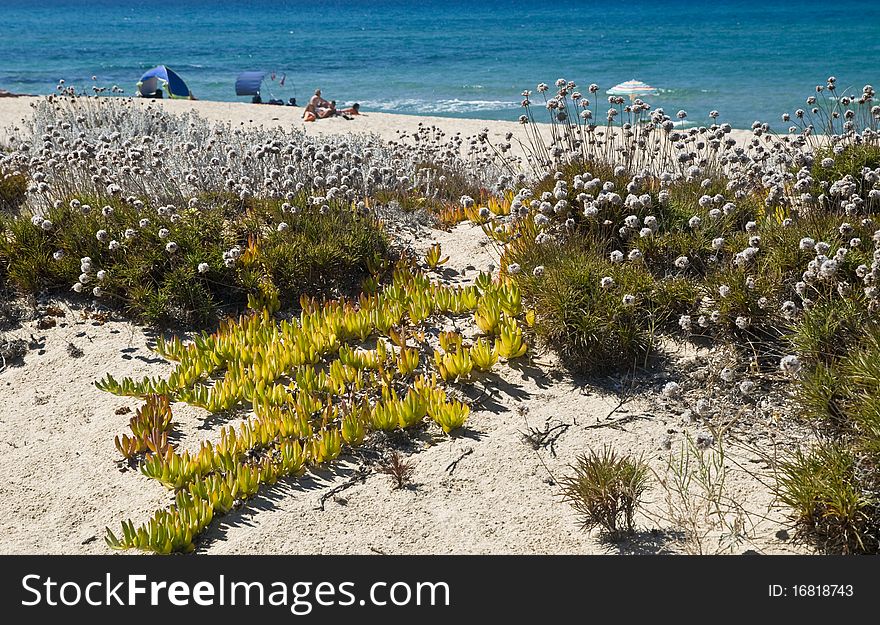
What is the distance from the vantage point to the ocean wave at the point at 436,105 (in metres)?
30.7

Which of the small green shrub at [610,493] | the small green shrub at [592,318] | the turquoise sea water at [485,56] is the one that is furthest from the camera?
the turquoise sea water at [485,56]

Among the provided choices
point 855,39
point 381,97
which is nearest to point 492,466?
point 381,97

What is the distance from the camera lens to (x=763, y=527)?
435 centimetres

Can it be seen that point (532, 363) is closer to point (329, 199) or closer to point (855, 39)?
point (329, 199)

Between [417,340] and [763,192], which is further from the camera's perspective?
[763,192]

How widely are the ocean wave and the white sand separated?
83.4 feet

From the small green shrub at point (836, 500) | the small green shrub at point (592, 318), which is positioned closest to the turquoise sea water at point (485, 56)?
the small green shrub at point (592, 318)

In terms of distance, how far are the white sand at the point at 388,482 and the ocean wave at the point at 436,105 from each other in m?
25.4

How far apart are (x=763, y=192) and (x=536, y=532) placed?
17.9ft

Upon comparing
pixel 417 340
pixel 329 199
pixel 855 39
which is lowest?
pixel 417 340

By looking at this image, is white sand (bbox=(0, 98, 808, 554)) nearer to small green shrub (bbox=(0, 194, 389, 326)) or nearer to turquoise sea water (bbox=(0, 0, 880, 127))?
small green shrub (bbox=(0, 194, 389, 326))

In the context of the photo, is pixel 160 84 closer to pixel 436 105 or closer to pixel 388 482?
pixel 436 105

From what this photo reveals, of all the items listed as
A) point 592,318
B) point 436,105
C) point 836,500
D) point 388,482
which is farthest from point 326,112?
point 836,500

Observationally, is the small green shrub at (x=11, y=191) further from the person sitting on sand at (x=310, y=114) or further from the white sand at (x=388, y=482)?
the person sitting on sand at (x=310, y=114)
